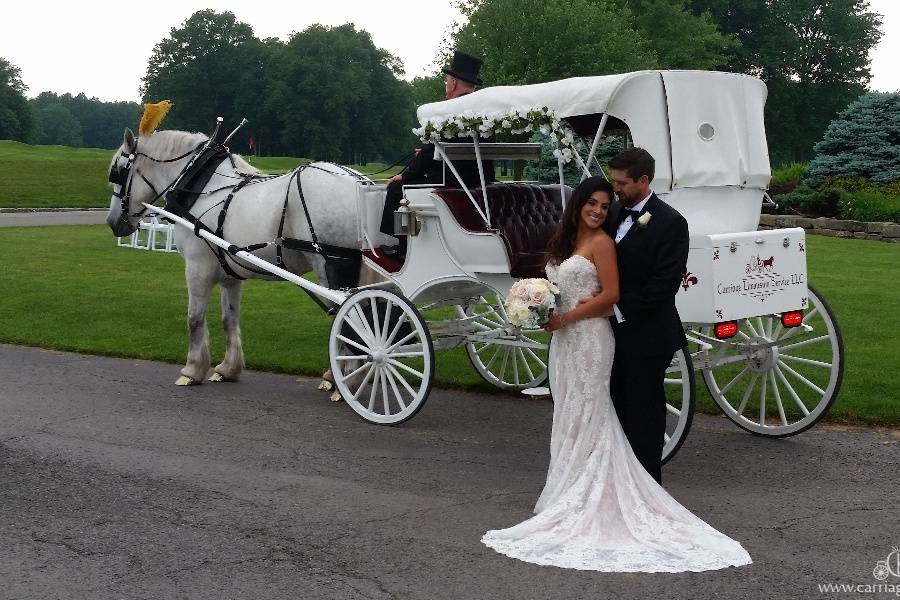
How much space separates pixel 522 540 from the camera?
17.4 feet

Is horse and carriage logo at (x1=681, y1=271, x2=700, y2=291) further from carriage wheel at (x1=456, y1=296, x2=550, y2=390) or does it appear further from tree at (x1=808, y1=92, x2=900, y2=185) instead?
tree at (x1=808, y1=92, x2=900, y2=185)

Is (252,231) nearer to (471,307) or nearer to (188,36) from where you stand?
(471,307)

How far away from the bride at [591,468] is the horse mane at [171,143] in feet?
17.4

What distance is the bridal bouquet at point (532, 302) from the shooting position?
5.56m

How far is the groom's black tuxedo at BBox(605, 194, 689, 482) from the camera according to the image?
5500mm

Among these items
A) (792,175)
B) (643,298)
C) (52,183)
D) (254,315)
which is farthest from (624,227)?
(52,183)

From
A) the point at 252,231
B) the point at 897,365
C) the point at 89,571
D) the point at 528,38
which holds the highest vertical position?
the point at 528,38

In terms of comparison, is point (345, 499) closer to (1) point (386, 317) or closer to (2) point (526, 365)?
(1) point (386, 317)

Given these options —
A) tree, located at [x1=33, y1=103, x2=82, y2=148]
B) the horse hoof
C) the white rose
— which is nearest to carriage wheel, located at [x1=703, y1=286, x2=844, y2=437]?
the white rose

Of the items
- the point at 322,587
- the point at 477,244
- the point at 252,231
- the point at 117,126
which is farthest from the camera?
the point at 117,126

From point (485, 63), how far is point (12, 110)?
71.3m

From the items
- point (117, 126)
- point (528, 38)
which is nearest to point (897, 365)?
point (528, 38)

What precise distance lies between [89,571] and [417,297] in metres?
3.66

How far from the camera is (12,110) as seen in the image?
9881 centimetres
